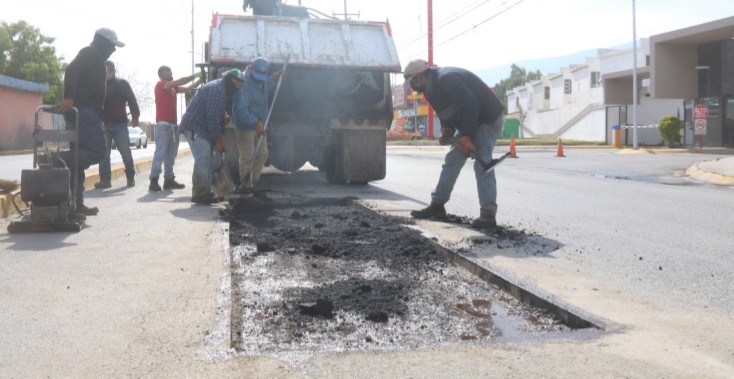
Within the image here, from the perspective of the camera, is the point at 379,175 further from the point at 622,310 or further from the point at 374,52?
the point at 622,310

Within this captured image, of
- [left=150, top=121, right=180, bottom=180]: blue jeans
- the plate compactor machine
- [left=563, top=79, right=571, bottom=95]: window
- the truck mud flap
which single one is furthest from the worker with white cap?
[left=563, top=79, right=571, bottom=95]: window

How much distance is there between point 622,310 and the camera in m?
4.36

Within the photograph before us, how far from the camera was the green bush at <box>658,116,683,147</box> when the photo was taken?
3725 centimetres

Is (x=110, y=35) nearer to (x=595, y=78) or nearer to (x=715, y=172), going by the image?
(x=715, y=172)

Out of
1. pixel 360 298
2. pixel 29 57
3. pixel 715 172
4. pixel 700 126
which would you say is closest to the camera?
pixel 360 298

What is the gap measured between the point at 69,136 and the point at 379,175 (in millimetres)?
6352

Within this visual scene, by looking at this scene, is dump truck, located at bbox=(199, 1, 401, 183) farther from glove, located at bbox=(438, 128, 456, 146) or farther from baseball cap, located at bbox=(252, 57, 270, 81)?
glove, located at bbox=(438, 128, 456, 146)

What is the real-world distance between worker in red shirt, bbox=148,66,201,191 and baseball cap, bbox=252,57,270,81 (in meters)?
2.50

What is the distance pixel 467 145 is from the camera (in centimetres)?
769

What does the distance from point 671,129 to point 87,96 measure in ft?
111

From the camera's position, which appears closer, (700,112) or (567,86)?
→ (700,112)

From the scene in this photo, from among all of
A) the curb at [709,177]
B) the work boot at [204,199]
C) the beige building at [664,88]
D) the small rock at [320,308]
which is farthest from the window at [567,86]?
the small rock at [320,308]

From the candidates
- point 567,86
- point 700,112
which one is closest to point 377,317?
A: point 700,112

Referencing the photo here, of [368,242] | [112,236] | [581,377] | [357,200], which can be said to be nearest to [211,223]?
[112,236]
